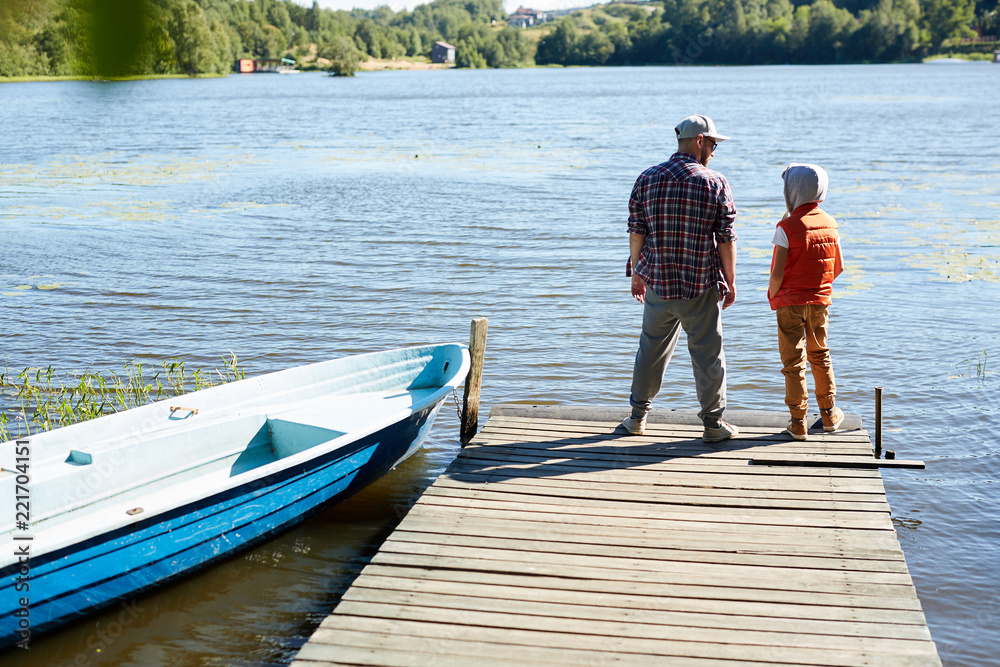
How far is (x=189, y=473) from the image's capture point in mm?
5883

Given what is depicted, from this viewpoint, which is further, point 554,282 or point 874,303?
point 554,282

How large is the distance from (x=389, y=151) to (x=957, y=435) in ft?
80.7

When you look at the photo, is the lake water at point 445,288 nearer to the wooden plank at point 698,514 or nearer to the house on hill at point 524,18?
the wooden plank at point 698,514

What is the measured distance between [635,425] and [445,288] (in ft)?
24.6

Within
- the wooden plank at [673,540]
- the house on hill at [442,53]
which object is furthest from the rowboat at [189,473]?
the house on hill at [442,53]

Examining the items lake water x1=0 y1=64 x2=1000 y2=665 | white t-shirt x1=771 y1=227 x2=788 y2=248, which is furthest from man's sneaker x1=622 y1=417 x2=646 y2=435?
lake water x1=0 y1=64 x2=1000 y2=665

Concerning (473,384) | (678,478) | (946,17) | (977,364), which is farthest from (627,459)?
(946,17)

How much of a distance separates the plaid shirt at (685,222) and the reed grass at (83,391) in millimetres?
4633

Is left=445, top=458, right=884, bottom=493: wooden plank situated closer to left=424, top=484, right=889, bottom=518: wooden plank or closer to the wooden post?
left=424, top=484, right=889, bottom=518: wooden plank

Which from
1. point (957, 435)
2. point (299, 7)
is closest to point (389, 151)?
point (957, 435)

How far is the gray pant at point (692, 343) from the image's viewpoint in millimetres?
5371

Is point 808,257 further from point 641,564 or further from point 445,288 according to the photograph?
point 445,288

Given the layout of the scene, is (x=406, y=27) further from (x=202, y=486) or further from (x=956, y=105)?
(x=202, y=486)

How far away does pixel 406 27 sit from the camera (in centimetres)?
14225
